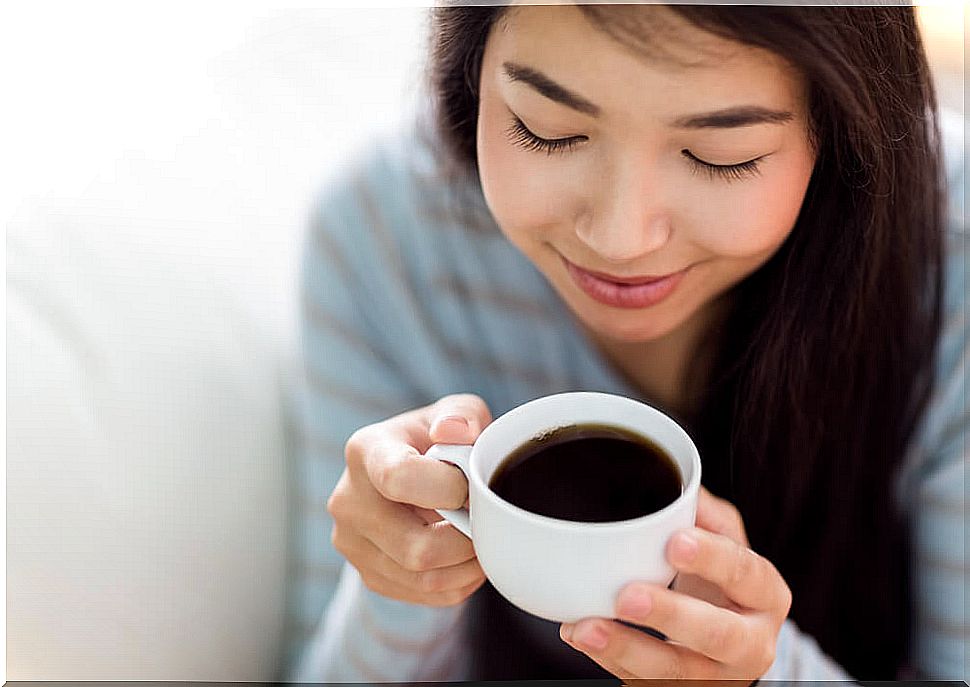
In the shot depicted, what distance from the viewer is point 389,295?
774 mm

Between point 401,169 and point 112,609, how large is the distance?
0.36 metres

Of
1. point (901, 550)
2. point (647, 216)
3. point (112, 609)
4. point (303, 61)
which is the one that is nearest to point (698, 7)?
point (647, 216)

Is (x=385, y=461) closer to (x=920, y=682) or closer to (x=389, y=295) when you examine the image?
(x=389, y=295)

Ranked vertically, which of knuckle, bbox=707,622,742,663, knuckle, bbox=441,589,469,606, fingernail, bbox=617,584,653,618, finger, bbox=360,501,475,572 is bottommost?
knuckle, bbox=441,589,469,606

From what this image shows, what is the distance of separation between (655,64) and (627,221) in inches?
3.2

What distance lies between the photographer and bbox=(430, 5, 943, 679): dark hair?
54 cm

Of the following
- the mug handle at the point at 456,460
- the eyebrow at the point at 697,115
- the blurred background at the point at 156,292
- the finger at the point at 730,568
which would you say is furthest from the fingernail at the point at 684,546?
the blurred background at the point at 156,292

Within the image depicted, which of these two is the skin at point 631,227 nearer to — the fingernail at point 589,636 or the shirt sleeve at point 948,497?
the fingernail at point 589,636

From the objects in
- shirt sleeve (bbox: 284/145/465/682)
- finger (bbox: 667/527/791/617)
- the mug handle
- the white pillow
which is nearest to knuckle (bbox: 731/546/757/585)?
finger (bbox: 667/527/791/617)

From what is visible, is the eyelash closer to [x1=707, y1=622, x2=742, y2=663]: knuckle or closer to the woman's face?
the woman's face

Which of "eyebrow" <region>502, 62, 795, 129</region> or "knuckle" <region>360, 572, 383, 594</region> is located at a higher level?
"eyebrow" <region>502, 62, 795, 129</region>

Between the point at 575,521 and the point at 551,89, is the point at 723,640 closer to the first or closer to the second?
the point at 575,521

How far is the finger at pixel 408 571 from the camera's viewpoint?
1.94 feet

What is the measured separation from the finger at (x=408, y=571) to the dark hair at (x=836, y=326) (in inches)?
7.2
